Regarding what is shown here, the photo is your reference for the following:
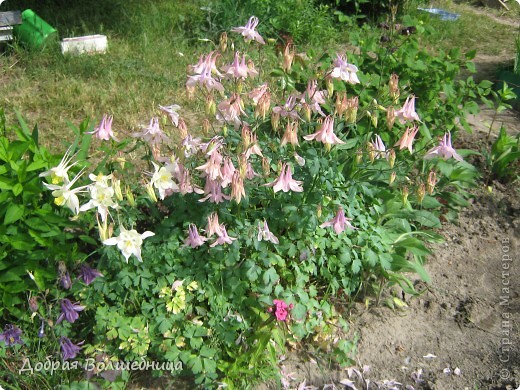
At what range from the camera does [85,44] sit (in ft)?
17.1

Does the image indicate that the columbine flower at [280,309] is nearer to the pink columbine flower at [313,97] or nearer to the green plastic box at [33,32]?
the pink columbine flower at [313,97]

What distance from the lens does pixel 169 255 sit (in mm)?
2541

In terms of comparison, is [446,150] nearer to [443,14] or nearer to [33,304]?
[33,304]

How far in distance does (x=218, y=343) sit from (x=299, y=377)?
409 mm

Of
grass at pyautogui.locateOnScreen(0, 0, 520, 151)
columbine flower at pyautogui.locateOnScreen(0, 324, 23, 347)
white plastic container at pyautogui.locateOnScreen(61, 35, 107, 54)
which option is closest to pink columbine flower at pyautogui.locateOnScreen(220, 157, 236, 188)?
columbine flower at pyautogui.locateOnScreen(0, 324, 23, 347)

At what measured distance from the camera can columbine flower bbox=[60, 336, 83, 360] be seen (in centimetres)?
245

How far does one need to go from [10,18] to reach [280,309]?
3.91 m

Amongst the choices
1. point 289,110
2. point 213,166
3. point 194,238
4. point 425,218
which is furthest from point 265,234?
point 425,218

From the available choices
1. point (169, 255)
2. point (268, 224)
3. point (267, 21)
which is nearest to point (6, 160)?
point (169, 255)

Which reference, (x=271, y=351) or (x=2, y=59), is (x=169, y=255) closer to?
(x=271, y=351)

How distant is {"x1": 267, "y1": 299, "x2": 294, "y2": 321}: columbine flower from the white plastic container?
3.51 metres

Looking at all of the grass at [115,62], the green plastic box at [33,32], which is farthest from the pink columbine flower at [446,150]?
the green plastic box at [33,32]

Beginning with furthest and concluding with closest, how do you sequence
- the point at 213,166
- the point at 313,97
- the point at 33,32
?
1. the point at 33,32
2. the point at 313,97
3. the point at 213,166

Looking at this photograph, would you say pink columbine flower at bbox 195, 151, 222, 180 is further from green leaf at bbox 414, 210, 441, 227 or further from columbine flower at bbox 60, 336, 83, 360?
green leaf at bbox 414, 210, 441, 227
